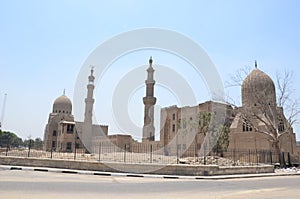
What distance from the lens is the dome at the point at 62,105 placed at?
207 feet

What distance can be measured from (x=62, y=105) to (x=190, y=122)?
33.1 m

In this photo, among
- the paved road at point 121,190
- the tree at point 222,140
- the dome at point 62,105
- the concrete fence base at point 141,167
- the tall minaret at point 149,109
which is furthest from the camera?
the dome at point 62,105

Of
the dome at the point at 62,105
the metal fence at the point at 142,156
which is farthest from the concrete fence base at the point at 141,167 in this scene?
the dome at the point at 62,105

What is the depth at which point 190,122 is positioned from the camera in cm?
4575

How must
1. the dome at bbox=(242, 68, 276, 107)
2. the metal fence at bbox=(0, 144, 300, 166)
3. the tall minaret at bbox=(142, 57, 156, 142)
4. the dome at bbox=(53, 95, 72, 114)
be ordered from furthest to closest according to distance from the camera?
the dome at bbox=(53, 95, 72, 114)
the tall minaret at bbox=(142, 57, 156, 142)
the dome at bbox=(242, 68, 276, 107)
the metal fence at bbox=(0, 144, 300, 166)

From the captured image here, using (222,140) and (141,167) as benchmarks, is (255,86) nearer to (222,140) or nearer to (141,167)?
(222,140)

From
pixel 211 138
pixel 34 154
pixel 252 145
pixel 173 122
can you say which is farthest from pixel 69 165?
pixel 173 122

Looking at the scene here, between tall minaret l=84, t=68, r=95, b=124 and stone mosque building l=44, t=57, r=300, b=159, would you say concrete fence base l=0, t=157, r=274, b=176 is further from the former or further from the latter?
tall minaret l=84, t=68, r=95, b=124

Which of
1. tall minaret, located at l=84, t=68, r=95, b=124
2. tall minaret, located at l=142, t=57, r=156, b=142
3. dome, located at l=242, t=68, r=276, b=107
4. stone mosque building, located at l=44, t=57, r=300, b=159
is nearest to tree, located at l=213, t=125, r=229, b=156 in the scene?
stone mosque building, located at l=44, t=57, r=300, b=159

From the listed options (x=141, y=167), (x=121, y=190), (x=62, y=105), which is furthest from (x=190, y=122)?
(x=121, y=190)

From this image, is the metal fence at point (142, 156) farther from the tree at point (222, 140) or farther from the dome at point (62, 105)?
the dome at point (62, 105)

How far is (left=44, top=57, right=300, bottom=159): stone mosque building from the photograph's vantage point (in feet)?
109

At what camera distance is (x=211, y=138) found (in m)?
37.8

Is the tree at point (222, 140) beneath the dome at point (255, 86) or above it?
beneath
